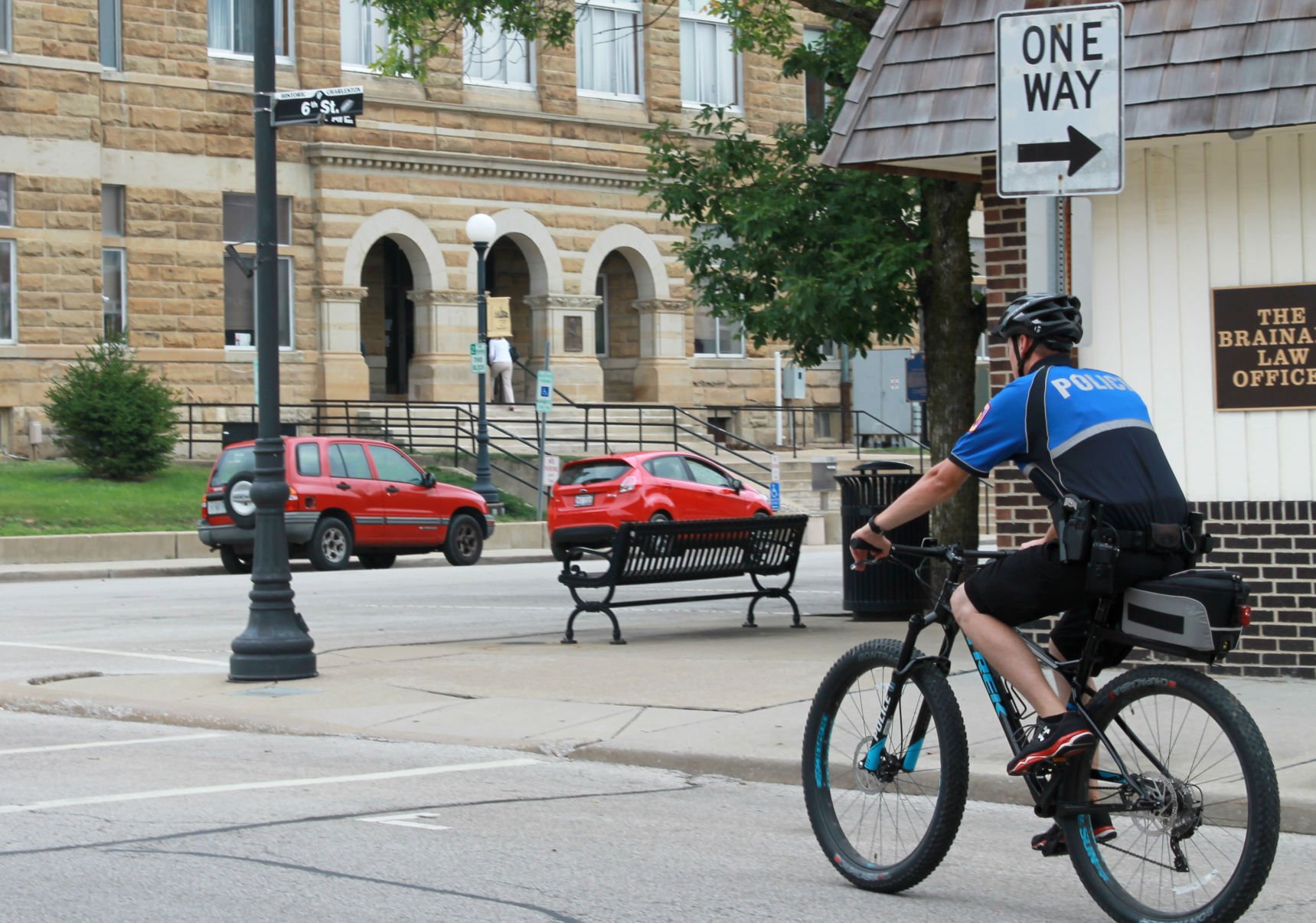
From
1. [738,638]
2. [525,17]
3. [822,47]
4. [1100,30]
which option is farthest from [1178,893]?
[525,17]

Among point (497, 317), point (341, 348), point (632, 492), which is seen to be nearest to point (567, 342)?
point (341, 348)

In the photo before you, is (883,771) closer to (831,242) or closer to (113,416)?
(831,242)

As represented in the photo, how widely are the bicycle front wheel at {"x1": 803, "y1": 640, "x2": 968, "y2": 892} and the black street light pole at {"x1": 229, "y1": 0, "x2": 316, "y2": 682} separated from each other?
19.4 ft

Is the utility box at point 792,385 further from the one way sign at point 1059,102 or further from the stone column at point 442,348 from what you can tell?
the one way sign at point 1059,102

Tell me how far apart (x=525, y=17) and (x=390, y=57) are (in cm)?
133

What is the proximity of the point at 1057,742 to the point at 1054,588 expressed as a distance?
1.52ft

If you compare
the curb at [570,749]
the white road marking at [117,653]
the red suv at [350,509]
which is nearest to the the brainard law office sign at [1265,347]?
the curb at [570,749]

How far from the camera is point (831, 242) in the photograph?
15133 millimetres

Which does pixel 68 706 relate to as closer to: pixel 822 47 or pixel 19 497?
pixel 822 47

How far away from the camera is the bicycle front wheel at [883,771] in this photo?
5859 mm

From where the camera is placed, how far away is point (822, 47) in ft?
52.9

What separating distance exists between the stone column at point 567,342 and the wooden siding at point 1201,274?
26.4 metres

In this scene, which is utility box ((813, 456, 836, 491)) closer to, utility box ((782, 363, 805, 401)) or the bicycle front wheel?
utility box ((782, 363, 805, 401))

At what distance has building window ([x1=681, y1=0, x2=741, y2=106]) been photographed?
1560 inches
